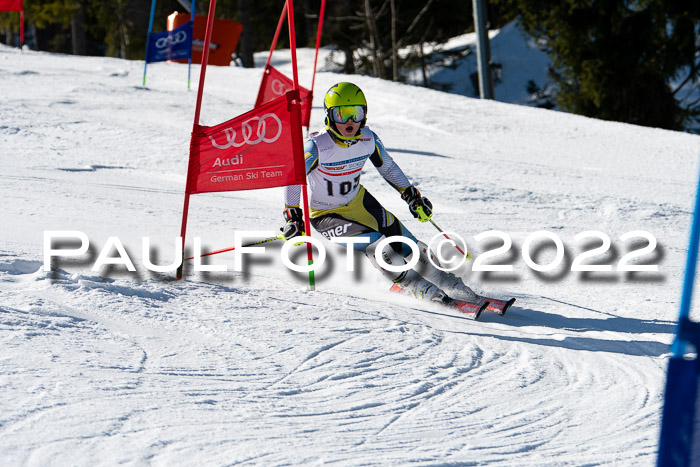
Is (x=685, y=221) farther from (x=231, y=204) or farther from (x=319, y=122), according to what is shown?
(x=319, y=122)

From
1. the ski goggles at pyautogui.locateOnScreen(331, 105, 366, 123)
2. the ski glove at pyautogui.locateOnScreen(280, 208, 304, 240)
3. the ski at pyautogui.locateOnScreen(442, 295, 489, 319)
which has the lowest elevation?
the ski at pyautogui.locateOnScreen(442, 295, 489, 319)

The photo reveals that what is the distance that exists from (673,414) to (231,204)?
6361 millimetres

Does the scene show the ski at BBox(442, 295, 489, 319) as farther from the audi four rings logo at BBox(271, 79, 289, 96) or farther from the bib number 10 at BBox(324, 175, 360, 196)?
the audi four rings logo at BBox(271, 79, 289, 96)

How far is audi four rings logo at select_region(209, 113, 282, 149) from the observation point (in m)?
5.20

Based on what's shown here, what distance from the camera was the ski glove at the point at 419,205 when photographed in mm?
5949

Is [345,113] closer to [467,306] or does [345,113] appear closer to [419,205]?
[419,205]

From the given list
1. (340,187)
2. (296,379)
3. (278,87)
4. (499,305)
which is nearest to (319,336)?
(296,379)

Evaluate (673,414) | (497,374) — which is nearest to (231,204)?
(497,374)

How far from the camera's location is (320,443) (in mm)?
3137

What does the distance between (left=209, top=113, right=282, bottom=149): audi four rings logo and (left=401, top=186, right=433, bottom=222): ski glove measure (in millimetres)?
1245

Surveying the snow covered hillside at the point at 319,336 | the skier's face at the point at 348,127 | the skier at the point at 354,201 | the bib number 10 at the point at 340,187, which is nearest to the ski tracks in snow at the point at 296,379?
the snow covered hillside at the point at 319,336

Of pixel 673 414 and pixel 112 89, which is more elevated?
pixel 112 89

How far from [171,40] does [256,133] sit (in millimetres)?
9564

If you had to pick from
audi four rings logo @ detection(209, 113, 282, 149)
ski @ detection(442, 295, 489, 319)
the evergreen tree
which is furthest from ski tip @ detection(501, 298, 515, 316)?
the evergreen tree
